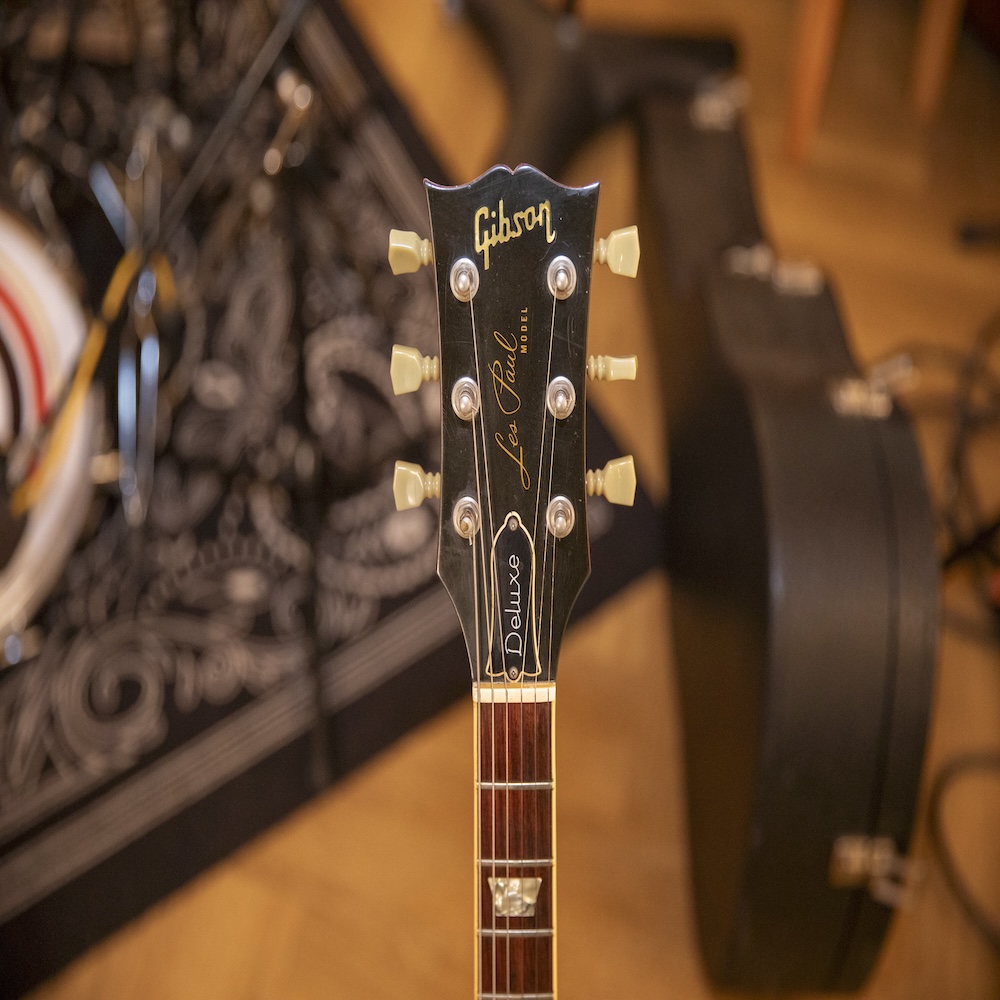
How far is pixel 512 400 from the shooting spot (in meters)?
0.60

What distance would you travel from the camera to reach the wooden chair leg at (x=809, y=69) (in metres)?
1.53

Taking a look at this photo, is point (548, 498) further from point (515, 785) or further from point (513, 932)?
point (513, 932)

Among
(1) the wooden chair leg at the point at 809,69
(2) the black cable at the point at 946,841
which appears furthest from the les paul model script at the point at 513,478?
(1) the wooden chair leg at the point at 809,69

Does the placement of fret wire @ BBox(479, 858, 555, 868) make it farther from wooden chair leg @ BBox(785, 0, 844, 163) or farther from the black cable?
wooden chair leg @ BBox(785, 0, 844, 163)

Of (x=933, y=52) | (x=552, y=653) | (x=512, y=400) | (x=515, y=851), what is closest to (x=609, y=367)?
(x=512, y=400)

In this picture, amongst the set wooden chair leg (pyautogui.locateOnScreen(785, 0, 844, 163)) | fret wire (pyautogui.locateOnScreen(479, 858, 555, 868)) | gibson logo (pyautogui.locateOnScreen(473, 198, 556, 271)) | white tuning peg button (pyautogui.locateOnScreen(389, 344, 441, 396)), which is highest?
wooden chair leg (pyautogui.locateOnScreen(785, 0, 844, 163))

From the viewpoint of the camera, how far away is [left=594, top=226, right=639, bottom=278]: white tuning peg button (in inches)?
22.0

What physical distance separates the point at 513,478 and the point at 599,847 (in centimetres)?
71

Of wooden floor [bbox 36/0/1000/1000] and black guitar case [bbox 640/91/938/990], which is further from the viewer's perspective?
wooden floor [bbox 36/0/1000/1000]

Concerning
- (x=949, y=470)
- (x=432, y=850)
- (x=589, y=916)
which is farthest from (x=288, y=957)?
(x=949, y=470)

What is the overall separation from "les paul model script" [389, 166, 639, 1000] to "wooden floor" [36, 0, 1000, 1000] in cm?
49

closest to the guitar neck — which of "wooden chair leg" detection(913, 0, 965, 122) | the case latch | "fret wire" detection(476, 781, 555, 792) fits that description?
"fret wire" detection(476, 781, 555, 792)

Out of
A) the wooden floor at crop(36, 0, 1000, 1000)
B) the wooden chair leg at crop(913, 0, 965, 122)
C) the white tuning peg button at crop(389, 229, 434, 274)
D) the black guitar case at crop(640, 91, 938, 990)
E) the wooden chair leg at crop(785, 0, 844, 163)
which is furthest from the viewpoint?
the wooden chair leg at crop(913, 0, 965, 122)

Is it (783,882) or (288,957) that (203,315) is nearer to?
(288,957)
